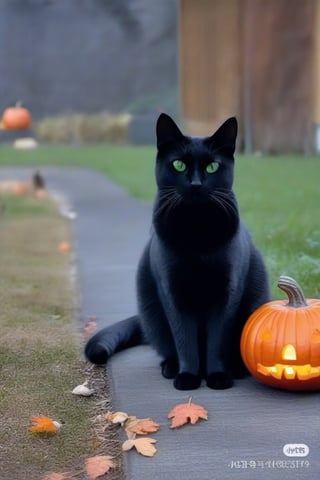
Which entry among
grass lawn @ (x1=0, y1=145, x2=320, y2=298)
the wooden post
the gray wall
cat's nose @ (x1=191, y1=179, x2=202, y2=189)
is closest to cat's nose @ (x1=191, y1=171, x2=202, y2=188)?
cat's nose @ (x1=191, y1=179, x2=202, y2=189)

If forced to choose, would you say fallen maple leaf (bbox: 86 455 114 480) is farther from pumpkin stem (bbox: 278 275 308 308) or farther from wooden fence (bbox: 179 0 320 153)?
wooden fence (bbox: 179 0 320 153)

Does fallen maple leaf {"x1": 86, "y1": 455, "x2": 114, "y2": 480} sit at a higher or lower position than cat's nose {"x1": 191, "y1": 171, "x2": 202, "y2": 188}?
lower

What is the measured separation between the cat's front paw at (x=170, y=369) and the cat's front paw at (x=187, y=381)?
146 millimetres

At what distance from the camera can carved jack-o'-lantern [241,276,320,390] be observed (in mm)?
3348

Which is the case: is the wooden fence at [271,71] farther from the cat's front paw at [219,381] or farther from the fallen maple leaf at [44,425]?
the fallen maple leaf at [44,425]

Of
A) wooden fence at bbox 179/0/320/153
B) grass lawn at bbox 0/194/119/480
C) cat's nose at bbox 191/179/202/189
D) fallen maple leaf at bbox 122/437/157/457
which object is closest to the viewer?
fallen maple leaf at bbox 122/437/157/457

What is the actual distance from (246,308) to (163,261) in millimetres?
484

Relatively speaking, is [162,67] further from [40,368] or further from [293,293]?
[293,293]

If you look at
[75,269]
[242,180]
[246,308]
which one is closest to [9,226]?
[75,269]

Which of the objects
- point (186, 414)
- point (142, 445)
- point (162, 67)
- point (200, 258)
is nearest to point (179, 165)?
point (200, 258)

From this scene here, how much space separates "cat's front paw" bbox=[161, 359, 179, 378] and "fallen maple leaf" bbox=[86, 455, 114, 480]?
771 mm

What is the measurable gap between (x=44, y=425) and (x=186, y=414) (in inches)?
21.1

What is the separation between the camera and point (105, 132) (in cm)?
2030

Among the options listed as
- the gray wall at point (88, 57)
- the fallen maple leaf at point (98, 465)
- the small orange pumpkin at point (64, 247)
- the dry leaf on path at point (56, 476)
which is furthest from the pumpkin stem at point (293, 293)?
the gray wall at point (88, 57)
